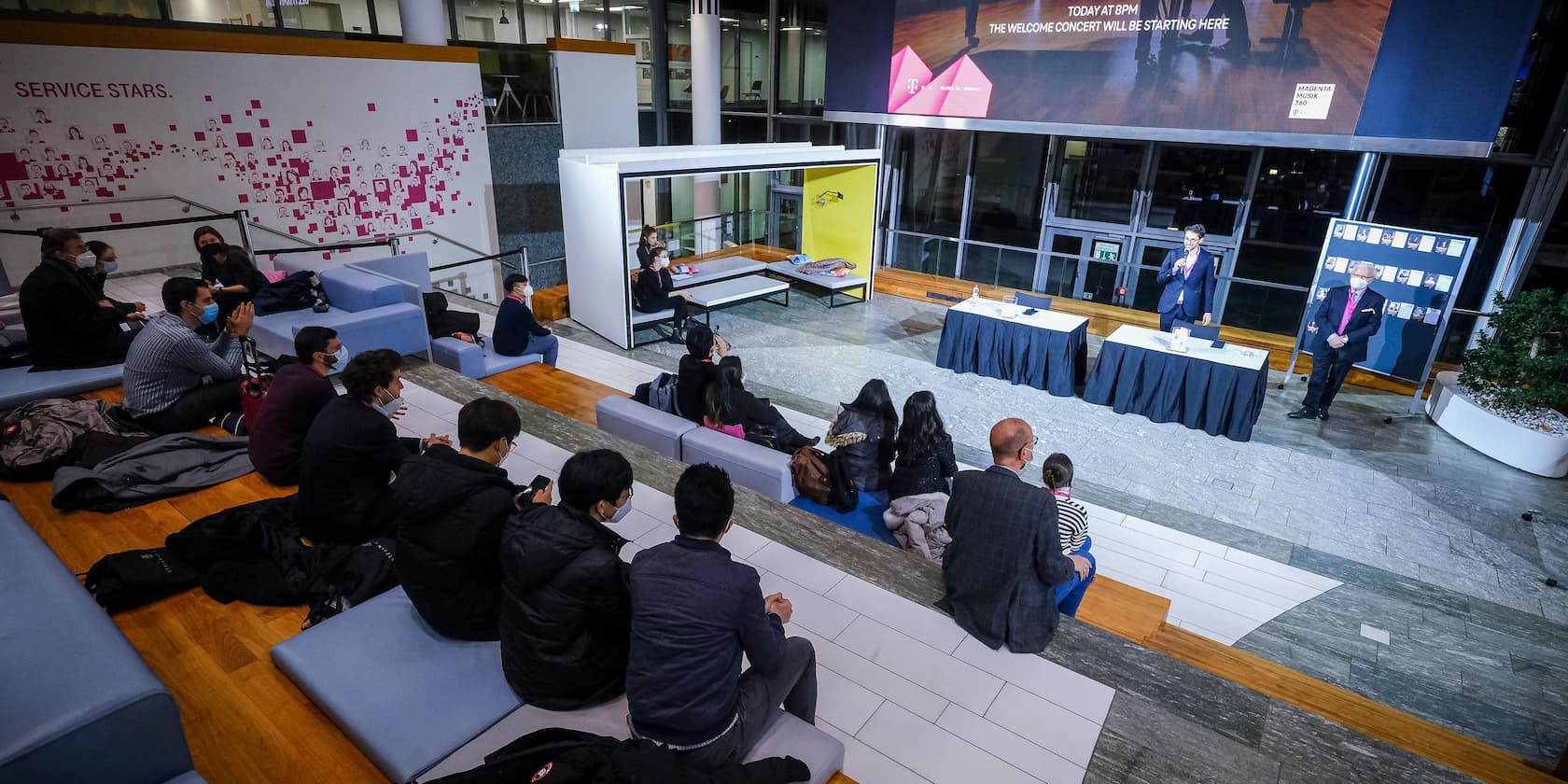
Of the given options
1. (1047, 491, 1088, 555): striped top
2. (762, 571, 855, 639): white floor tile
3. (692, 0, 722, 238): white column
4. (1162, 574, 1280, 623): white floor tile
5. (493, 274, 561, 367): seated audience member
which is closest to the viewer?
(762, 571, 855, 639): white floor tile

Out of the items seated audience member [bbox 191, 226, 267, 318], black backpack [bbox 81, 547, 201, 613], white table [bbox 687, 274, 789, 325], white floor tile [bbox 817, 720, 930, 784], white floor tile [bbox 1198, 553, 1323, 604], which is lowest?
white floor tile [bbox 1198, 553, 1323, 604]

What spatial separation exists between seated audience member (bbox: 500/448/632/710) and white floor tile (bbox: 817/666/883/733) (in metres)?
0.86

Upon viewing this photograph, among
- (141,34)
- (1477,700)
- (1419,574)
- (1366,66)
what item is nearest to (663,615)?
(1477,700)

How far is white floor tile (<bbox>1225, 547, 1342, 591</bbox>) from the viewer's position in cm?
483

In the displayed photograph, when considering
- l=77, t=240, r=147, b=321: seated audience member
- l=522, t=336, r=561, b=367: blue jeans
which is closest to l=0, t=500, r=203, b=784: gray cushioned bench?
l=77, t=240, r=147, b=321: seated audience member

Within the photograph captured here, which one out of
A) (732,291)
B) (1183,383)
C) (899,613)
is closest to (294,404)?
(899,613)

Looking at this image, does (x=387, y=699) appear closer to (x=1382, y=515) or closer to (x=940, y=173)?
(x=1382, y=515)

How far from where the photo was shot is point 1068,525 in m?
3.68

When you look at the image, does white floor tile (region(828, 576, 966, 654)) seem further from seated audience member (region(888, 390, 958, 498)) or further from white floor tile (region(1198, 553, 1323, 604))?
white floor tile (region(1198, 553, 1323, 604))

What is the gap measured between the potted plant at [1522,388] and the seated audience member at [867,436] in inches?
229

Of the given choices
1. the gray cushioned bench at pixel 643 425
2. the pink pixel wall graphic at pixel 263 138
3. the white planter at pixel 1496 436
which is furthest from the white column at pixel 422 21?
the white planter at pixel 1496 436

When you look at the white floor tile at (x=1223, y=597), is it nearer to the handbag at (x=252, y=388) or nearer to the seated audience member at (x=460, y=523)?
the seated audience member at (x=460, y=523)

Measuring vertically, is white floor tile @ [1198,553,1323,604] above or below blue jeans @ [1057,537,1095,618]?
below

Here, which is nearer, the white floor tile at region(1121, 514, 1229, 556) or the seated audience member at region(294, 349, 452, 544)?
the seated audience member at region(294, 349, 452, 544)
